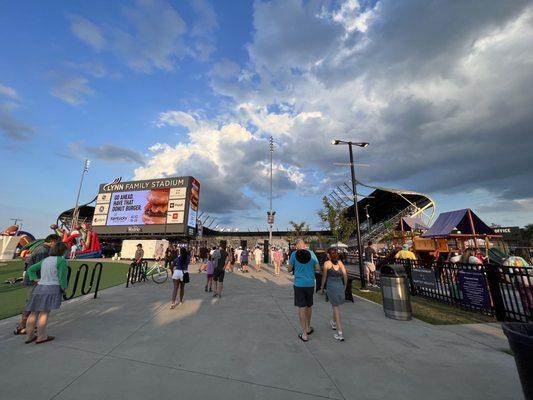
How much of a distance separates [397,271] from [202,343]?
5030 millimetres

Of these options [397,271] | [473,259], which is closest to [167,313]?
[397,271]

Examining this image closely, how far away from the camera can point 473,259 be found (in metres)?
8.74

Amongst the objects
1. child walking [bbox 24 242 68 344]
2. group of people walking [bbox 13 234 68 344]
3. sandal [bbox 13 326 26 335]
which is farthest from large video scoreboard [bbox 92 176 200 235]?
child walking [bbox 24 242 68 344]

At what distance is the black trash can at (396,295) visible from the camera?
634cm

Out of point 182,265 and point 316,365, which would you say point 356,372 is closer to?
point 316,365

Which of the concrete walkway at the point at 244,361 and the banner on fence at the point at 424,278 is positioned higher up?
the banner on fence at the point at 424,278

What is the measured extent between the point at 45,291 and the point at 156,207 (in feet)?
151

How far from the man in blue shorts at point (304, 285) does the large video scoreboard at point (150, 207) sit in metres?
42.4

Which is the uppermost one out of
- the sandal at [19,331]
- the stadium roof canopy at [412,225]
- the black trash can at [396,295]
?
the stadium roof canopy at [412,225]

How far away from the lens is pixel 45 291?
450cm

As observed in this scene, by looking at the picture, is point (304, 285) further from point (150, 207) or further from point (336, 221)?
point (150, 207)

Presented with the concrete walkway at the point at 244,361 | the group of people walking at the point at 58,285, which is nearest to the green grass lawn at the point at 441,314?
the concrete walkway at the point at 244,361

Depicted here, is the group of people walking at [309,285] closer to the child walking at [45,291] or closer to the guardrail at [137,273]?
the child walking at [45,291]

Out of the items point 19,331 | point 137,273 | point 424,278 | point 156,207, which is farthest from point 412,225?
point 156,207
